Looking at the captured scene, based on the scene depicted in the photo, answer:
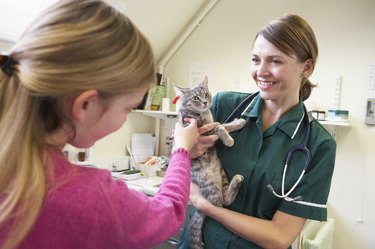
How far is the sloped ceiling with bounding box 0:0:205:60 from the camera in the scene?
1.86 m

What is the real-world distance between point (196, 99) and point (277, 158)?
0.46 meters

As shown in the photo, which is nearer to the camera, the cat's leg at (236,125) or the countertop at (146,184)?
the cat's leg at (236,125)

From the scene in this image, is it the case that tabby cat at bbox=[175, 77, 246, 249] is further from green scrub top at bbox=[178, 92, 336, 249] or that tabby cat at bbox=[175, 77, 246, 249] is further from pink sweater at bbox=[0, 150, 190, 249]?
pink sweater at bbox=[0, 150, 190, 249]

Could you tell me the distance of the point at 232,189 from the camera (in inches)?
40.8

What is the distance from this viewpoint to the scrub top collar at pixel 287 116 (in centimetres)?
103

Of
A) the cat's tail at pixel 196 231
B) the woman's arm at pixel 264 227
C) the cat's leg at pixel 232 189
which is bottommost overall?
the cat's tail at pixel 196 231

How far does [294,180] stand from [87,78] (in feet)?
2.41

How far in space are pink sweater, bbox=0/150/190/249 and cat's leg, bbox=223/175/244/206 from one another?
45cm

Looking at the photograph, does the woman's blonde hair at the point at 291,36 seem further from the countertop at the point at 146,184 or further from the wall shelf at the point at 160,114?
the wall shelf at the point at 160,114

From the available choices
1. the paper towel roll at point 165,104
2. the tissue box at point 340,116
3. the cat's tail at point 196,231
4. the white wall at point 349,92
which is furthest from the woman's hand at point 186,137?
the paper towel roll at point 165,104

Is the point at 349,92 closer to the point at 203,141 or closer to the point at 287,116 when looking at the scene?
the point at 287,116

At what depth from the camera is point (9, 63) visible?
536 mm

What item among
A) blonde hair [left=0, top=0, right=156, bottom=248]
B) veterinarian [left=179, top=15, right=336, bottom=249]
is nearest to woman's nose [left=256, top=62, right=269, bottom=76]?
veterinarian [left=179, top=15, right=336, bottom=249]

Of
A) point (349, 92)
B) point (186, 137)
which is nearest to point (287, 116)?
point (186, 137)
